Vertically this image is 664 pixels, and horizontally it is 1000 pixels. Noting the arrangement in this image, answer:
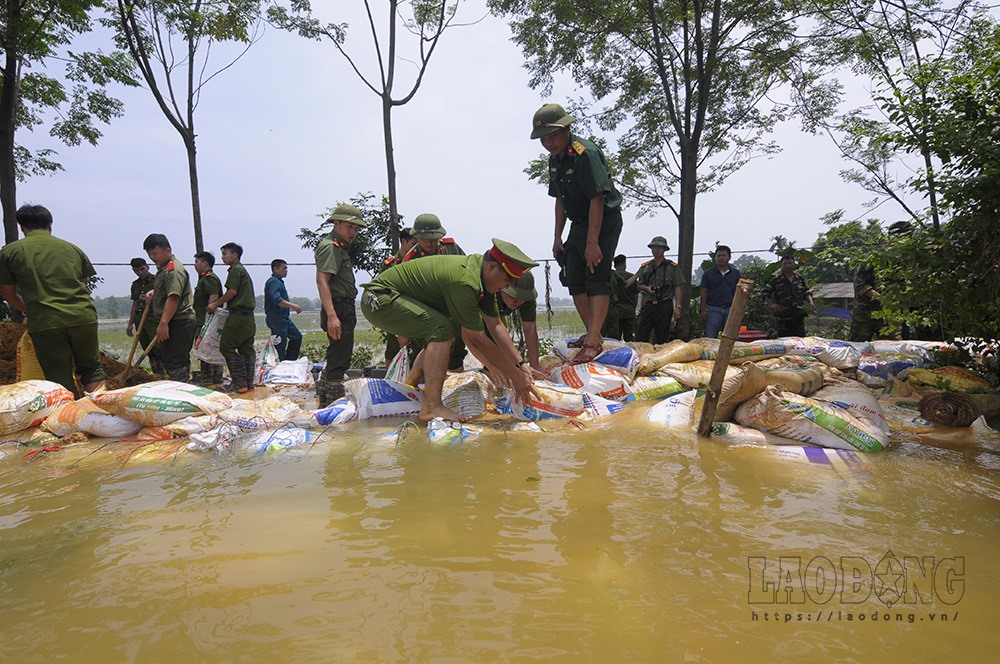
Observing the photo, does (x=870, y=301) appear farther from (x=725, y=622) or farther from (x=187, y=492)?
(x=187, y=492)

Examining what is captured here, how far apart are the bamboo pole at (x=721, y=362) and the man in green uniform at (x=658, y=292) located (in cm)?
327

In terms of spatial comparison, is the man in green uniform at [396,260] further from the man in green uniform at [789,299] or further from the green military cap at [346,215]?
the man in green uniform at [789,299]

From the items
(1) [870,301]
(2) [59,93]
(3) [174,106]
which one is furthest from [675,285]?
(2) [59,93]

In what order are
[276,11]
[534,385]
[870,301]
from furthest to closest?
[276,11]
[870,301]
[534,385]

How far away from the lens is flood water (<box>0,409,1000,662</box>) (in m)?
1.12

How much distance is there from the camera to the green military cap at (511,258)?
9.82 ft

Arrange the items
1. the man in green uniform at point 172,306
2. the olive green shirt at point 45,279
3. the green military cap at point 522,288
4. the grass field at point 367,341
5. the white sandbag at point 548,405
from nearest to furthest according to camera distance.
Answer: the white sandbag at point 548,405 → the green military cap at point 522,288 → the olive green shirt at point 45,279 → the man in green uniform at point 172,306 → the grass field at point 367,341

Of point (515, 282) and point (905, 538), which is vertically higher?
point (515, 282)

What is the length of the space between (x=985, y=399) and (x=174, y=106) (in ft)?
29.9

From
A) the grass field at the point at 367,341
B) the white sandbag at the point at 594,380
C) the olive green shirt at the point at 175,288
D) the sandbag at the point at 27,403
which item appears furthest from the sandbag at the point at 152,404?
the grass field at the point at 367,341

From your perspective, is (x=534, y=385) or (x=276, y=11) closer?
(x=534, y=385)

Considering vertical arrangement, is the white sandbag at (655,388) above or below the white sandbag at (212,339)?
below

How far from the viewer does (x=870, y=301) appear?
223 inches

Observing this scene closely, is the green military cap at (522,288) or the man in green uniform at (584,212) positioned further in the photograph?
the man in green uniform at (584,212)
